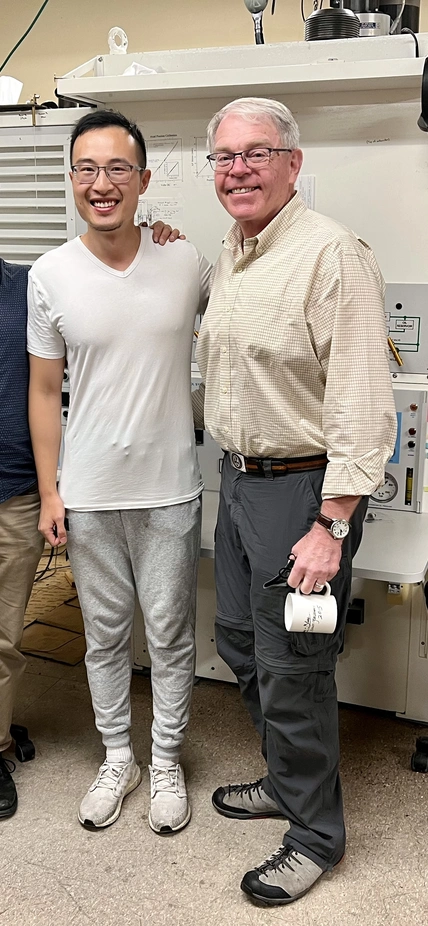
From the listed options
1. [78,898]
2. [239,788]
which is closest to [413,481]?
[239,788]

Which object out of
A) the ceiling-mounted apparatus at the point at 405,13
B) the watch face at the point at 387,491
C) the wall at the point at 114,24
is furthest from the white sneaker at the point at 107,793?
the wall at the point at 114,24

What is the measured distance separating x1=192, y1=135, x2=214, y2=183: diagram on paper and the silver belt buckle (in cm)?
100

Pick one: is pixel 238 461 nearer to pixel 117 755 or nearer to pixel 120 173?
pixel 120 173

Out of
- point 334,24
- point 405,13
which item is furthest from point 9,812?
point 405,13

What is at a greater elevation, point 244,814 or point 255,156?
point 255,156

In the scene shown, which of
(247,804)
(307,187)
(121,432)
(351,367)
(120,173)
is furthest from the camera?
(307,187)

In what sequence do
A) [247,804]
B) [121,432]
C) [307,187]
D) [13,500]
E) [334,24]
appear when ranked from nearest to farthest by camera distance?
1. [121,432]
2. [13,500]
3. [247,804]
4. [334,24]
5. [307,187]

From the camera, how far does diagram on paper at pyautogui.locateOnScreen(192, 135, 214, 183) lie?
2.37 meters

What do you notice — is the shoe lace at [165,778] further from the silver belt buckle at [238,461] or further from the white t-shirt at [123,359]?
the silver belt buckle at [238,461]

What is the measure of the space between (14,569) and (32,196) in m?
1.29

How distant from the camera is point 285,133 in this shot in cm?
162

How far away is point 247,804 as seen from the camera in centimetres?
207

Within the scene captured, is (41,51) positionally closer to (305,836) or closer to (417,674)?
(417,674)

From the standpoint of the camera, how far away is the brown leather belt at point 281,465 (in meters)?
1.65
